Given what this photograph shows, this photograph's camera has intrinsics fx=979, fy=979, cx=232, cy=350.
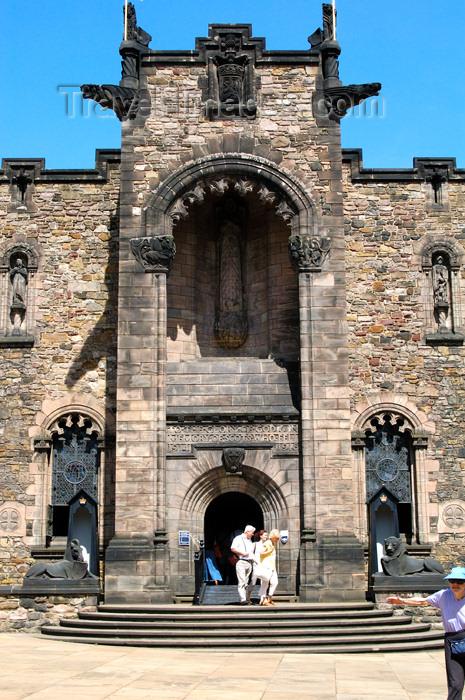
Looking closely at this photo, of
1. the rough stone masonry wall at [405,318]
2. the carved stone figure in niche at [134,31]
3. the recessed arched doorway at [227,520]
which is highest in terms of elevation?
the carved stone figure in niche at [134,31]

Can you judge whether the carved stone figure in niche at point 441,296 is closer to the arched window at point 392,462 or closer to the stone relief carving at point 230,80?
the arched window at point 392,462

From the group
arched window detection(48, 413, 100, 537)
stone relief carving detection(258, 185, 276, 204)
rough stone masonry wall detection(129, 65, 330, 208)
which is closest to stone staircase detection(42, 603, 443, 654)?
arched window detection(48, 413, 100, 537)

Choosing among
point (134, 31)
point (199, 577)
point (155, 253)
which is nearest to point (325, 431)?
point (199, 577)

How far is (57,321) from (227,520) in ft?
19.1

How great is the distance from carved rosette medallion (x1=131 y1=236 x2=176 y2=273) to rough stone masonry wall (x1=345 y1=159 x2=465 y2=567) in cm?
471

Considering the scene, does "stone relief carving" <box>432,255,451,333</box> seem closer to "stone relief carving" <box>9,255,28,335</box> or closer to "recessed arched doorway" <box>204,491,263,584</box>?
"recessed arched doorway" <box>204,491,263,584</box>

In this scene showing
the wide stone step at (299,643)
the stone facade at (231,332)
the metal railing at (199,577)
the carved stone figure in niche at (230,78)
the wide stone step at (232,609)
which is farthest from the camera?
the carved stone figure in niche at (230,78)

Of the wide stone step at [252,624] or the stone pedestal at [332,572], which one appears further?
the stone pedestal at [332,572]

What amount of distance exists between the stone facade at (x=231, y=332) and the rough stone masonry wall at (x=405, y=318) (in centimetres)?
5

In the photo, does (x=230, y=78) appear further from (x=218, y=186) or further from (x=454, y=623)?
(x=454, y=623)

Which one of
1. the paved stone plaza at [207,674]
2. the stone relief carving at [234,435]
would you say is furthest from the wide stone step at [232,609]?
the stone relief carving at [234,435]

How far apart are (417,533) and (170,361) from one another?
21.0 ft

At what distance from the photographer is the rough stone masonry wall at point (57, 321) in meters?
21.2

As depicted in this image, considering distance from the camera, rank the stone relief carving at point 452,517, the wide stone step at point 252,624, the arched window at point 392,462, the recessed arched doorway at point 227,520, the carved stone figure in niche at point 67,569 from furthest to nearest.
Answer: the arched window at point 392,462
the stone relief carving at point 452,517
the recessed arched doorway at point 227,520
the carved stone figure in niche at point 67,569
the wide stone step at point 252,624
